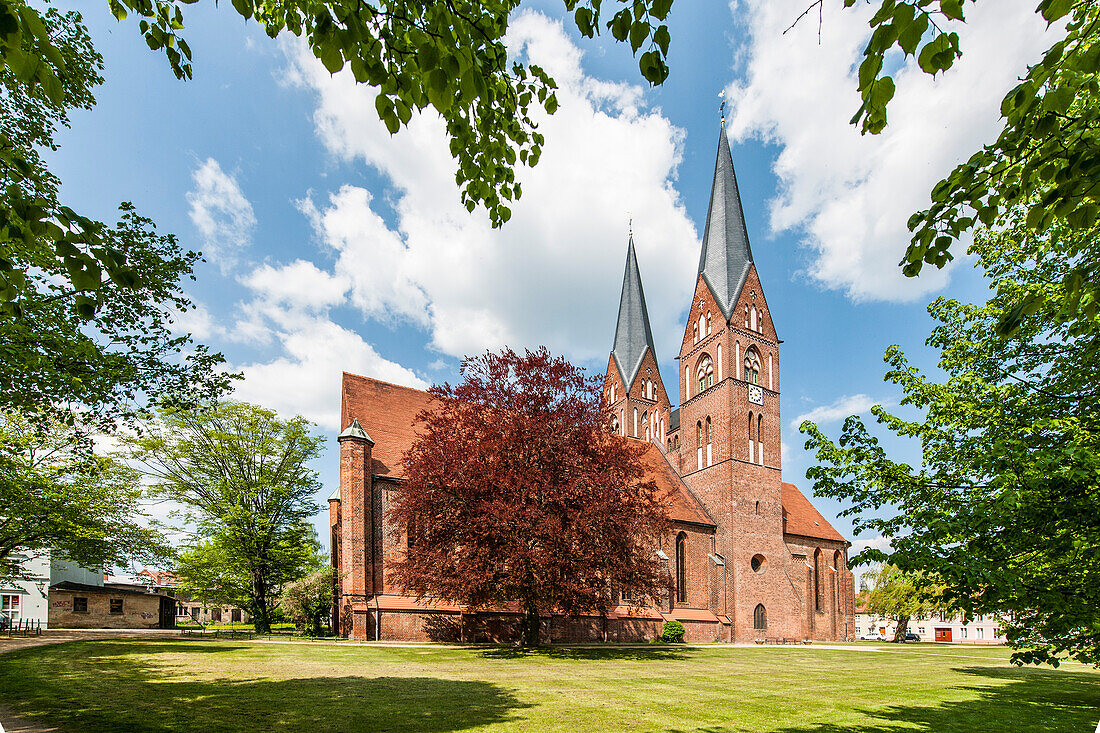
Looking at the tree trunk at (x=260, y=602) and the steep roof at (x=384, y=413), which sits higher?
the steep roof at (x=384, y=413)

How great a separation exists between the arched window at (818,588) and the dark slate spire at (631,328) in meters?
19.0

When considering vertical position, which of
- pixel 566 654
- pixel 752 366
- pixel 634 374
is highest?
pixel 634 374

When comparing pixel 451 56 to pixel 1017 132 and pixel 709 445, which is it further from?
pixel 709 445

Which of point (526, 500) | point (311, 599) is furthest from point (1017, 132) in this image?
point (311, 599)

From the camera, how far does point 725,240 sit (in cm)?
4053

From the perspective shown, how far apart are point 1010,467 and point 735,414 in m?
30.5

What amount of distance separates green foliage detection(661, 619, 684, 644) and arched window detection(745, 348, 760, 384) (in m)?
16.0

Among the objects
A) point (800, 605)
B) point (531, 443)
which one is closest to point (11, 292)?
point (531, 443)

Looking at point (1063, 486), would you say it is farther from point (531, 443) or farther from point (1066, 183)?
point (531, 443)

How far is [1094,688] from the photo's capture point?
14.8 metres

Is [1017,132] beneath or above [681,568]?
above

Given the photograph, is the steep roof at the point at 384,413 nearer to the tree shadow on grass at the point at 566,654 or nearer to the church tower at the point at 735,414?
the tree shadow on grass at the point at 566,654

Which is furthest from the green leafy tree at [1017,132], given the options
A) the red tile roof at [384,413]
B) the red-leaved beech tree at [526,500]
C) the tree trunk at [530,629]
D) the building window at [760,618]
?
the building window at [760,618]

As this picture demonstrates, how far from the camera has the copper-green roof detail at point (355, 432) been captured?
87.5 ft
